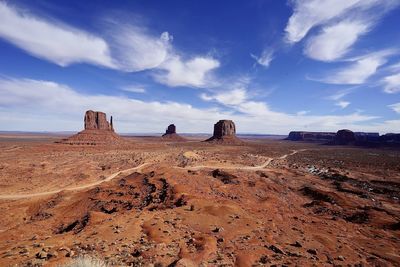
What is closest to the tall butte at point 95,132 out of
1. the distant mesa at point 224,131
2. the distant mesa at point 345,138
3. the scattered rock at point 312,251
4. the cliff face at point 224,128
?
the distant mesa at point 224,131

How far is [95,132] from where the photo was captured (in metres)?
97.9

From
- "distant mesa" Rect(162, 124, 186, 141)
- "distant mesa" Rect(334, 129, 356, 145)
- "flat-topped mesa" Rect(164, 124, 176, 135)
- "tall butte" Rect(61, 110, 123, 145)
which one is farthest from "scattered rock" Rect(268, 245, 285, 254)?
"flat-topped mesa" Rect(164, 124, 176, 135)

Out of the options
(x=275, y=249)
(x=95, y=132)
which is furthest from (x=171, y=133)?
(x=275, y=249)

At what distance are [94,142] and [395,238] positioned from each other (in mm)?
85891

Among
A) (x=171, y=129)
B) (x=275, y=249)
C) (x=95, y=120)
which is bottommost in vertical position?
(x=275, y=249)

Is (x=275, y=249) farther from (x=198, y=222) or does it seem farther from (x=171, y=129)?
(x=171, y=129)

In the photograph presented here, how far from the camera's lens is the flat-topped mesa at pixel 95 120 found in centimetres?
10069

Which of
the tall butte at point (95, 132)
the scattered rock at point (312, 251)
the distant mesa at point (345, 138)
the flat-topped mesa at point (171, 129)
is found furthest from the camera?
the flat-topped mesa at point (171, 129)

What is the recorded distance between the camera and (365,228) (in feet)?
59.8

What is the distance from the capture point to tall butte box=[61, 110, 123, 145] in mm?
89938

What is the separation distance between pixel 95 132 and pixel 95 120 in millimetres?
6901

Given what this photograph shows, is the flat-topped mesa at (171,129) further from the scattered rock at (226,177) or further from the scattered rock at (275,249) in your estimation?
the scattered rock at (275,249)

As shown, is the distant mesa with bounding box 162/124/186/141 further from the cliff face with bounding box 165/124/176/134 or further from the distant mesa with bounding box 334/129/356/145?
the distant mesa with bounding box 334/129/356/145

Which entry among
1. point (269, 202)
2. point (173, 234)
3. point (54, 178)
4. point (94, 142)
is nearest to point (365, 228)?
point (269, 202)
